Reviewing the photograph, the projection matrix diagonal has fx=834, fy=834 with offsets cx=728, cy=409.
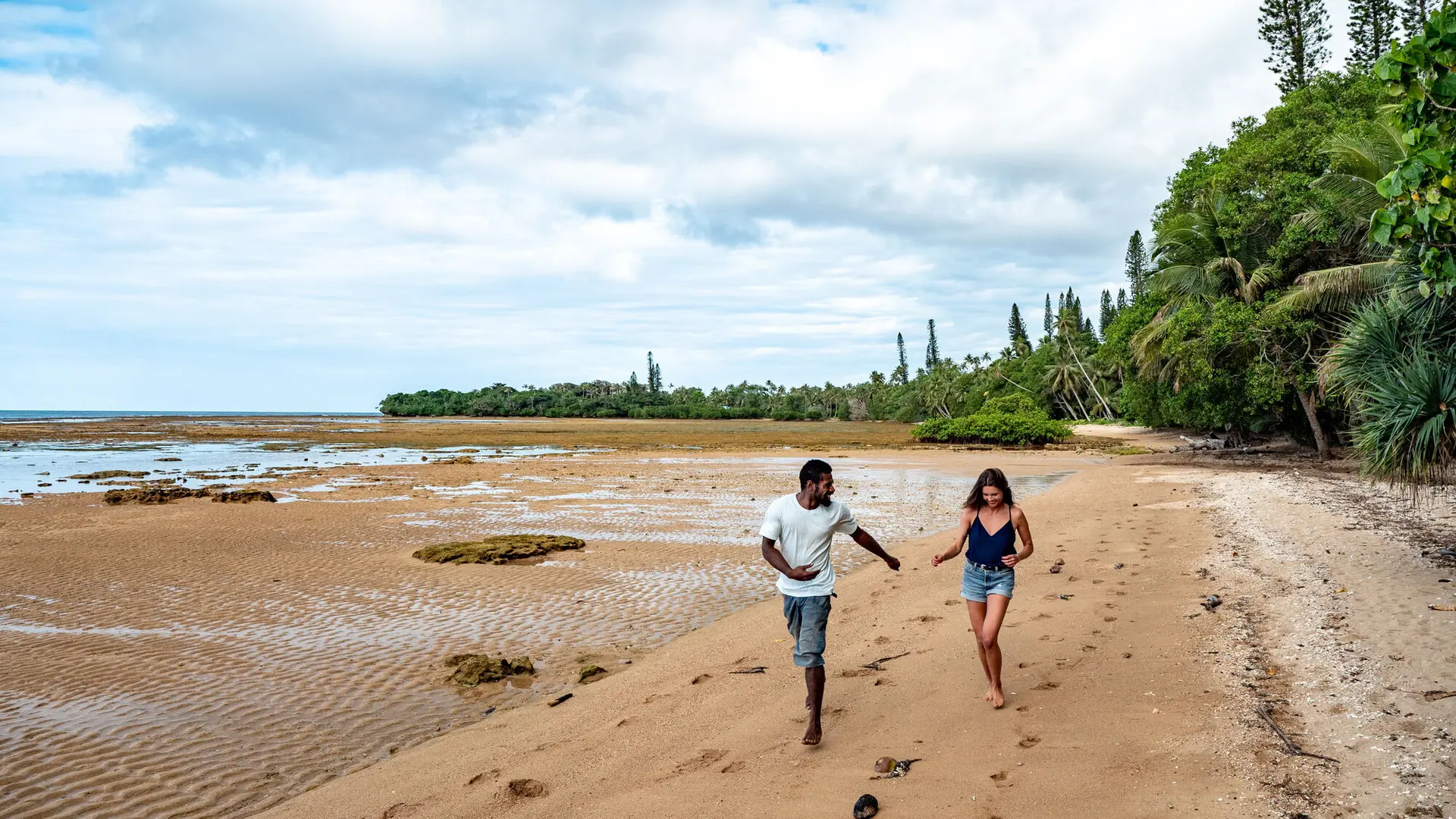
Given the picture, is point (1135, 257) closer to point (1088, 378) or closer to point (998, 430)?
point (1088, 378)

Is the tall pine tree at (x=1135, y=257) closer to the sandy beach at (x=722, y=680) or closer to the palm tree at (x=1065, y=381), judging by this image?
the palm tree at (x=1065, y=381)

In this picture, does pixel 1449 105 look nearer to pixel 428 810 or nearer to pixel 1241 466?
pixel 428 810

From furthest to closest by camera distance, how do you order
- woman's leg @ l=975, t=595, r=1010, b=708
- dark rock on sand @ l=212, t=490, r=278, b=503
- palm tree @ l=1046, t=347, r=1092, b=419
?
palm tree @ l=1046, t=347, r=1092, b=419 < dark rock on sand @ l=212, t=490, r=278, b=503 < woman's leg @ l=975, t=595, r=1010, b=708

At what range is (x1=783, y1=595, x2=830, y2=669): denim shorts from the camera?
5.07 metres

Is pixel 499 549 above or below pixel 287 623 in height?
above

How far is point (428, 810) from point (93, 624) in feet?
22.9

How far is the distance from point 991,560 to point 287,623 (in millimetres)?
7927

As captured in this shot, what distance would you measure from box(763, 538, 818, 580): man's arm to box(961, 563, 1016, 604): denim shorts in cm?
113

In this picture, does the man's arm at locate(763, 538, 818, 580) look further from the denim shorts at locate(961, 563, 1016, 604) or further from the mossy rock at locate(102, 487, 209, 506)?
the mossy rock at locate(102, 487, 209, 506)

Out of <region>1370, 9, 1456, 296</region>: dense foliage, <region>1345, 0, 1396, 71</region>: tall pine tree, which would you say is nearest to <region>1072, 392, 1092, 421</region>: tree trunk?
<region>1345, 0, 1396, 71</region>: tall pine tree

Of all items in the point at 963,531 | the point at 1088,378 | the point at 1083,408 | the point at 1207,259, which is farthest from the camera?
the point at 1083,408

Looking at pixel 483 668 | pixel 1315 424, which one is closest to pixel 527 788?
pixel 483 668

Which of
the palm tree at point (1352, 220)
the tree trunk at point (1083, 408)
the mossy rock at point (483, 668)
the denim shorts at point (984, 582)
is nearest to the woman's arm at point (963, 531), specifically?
the denim shorts at point (984, 582)

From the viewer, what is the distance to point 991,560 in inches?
216
